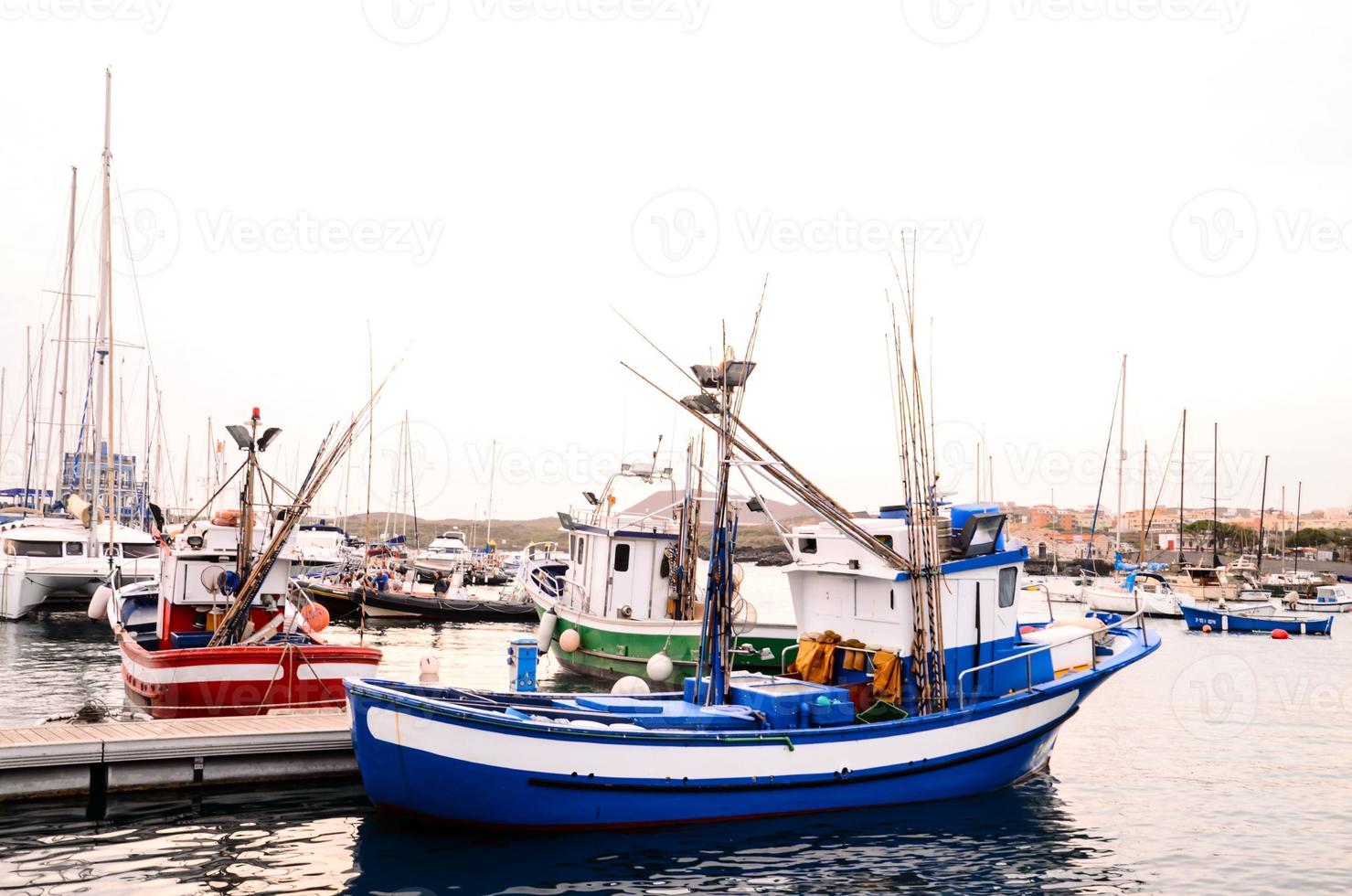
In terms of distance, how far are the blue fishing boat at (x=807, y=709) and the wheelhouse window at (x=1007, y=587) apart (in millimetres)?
29

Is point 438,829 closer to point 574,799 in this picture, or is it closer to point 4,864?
point 574,799

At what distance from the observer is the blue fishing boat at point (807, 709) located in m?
11.8

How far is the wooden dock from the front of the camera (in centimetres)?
1253

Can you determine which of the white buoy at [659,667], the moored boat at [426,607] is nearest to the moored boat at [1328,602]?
the moored boat at [426,607]

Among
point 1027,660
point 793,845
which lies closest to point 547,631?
point 1027,660

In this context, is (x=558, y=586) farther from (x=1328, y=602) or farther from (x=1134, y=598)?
(x=1328, y=602)

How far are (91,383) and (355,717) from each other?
1428 inches

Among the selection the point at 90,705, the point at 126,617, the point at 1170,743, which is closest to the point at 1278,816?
the point at 1170,743

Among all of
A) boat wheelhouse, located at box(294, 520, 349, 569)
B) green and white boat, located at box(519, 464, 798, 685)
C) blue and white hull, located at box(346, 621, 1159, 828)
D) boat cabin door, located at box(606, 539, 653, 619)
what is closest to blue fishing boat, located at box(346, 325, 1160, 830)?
blue and white hull, located at box(346, 621, 1159, 828)

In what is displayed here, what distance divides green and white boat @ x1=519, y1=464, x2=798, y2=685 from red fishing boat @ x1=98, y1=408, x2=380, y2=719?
294 inches

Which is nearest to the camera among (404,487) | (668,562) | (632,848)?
(632,848)

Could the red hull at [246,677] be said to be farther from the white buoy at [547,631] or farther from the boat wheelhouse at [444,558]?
the boat wheelhouse at [444,558]

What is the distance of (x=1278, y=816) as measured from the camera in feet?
49.6

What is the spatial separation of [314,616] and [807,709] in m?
11.2
